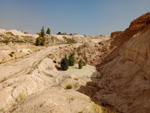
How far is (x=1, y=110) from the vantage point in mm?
10992

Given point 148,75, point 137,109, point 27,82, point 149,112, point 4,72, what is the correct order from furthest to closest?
1. point 4,72
2. point 27,82
3. point 148,75
4. point 137,109
5. point 149,112

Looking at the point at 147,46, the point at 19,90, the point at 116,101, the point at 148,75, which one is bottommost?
the point at 116,101

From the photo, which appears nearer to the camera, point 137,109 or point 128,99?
point 137,109

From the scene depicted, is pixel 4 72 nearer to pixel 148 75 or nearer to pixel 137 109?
pixel 137 109

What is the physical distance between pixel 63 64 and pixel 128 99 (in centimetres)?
1702

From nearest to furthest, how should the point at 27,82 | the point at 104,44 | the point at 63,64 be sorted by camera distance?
the point at 27,82 < the point at 63,64 < the point at 104,44

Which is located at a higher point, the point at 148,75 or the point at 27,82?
the point at 148,75

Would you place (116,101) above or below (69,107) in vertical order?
below

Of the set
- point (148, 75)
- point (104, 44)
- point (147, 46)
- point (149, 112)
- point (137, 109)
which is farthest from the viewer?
point (104, 44)

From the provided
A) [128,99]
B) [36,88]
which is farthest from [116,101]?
[36,88]

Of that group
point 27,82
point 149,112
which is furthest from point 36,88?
point 149,112

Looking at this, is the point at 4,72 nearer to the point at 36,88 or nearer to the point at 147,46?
the point at 36,88

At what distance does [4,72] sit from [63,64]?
12339 mm

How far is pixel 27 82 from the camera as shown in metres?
15.3
